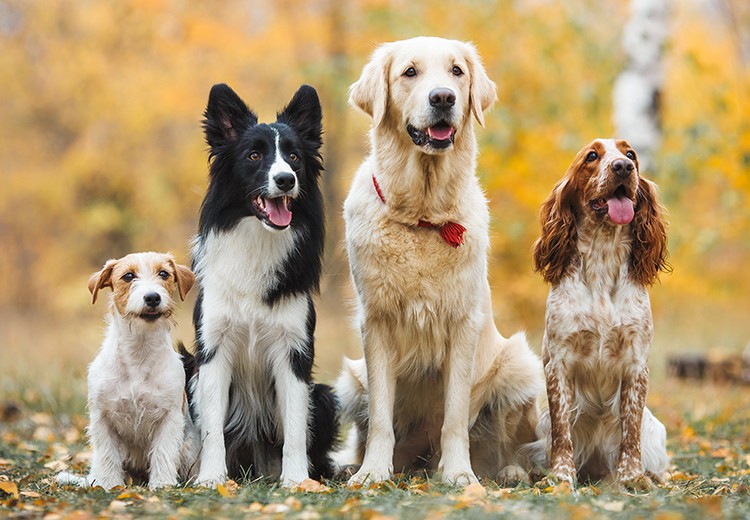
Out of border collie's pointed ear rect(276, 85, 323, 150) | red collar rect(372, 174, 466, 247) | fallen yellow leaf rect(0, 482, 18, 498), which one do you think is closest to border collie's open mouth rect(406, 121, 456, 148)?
red collar rect(372, 174, 466, 247)

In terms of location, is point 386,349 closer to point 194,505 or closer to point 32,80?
point 194,505

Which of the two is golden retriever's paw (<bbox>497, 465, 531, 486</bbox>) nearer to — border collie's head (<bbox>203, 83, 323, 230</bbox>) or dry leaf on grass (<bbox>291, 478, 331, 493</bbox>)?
dry leaf on grass (<bbox>291, 478, 331, 493</bbox>)

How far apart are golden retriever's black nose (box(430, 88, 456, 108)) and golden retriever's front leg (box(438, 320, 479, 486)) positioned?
1134 millimetres

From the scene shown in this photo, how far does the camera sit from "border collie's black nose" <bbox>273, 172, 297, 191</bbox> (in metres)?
4.20

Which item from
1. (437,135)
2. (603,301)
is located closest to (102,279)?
(437,135)

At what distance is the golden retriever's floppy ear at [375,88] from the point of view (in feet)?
14.8

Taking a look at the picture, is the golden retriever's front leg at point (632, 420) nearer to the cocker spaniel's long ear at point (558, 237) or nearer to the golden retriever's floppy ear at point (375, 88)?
the cocker spaniel's long ear at point (558, 237)

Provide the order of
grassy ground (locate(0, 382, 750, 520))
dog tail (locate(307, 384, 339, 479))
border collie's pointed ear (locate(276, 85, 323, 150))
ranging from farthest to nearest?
dog tail (locate(307, 384, 339, 479)) → border collie's pointed ear (locate(276, 85, 323, 150)) → grassy ground (locate(0, 382, 750, 520))

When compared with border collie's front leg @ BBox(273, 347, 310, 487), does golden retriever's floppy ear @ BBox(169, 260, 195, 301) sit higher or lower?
higher

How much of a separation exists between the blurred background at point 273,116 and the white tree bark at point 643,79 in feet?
3.97

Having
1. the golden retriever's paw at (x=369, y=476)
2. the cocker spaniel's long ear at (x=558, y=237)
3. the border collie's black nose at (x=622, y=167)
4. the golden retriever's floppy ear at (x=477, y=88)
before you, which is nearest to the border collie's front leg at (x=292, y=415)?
the golden retriever's paw at (x=369, y=476)

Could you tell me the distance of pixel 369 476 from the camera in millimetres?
4355

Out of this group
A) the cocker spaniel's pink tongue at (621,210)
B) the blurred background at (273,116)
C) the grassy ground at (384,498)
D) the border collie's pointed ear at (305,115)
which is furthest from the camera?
the blurred background at (273,116)

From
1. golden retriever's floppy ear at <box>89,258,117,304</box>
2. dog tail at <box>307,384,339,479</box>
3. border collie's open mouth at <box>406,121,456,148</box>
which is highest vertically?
border collie's open mouth at <box>406,121,456,148</box>
